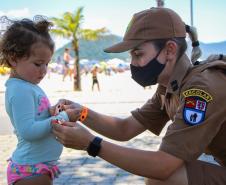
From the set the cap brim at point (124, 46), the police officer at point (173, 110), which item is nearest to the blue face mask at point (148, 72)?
the police officer at point (173, 110)

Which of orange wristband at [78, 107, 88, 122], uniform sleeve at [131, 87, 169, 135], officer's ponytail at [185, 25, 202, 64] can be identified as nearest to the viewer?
officer's ponytail at [185, 25, 202, 64]

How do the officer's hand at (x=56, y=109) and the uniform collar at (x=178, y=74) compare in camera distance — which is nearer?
the uniform collar at (x=178, y=74)

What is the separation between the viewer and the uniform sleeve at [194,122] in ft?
8.07

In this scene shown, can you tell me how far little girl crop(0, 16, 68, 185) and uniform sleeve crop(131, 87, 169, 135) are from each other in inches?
32.9

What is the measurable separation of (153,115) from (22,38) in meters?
1.18

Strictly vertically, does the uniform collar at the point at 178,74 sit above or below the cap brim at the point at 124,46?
below

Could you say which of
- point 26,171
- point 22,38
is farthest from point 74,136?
point 22,38

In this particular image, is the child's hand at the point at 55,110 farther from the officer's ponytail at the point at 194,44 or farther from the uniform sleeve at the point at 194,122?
the officer's ponytail at the point at 194,44

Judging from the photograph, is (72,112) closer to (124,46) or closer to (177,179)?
(124,46)

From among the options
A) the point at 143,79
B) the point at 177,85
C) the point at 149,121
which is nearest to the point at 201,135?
the point at 177,85

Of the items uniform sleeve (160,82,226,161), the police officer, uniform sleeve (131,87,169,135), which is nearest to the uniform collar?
the police officer

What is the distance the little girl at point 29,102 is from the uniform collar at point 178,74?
2.23ft

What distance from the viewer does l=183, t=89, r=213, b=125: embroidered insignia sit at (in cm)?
245

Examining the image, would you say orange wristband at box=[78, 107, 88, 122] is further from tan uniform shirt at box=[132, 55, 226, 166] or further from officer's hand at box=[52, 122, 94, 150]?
tan uniform shirt at box=[132, 55, 226, 166]
